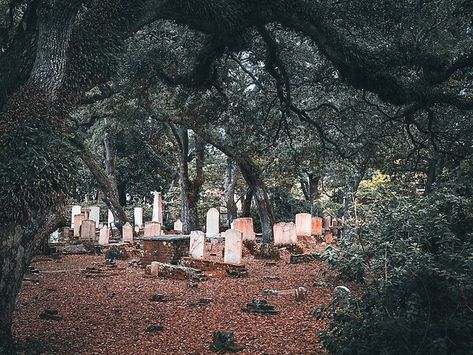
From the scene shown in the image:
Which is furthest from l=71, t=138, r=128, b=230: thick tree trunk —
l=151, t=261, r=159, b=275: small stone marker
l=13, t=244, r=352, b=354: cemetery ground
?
l=151, t=261, r=159, b=275: small stone marker

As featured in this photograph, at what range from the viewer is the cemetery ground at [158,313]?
18.7 feet

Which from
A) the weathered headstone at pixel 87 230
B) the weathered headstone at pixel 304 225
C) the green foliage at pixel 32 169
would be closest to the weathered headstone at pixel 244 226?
the weathered headstone at pixel 304 225

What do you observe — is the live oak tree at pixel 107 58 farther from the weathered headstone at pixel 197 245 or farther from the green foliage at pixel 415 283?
the weathered headstone at pixel 197 245

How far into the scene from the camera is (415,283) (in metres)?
4.38

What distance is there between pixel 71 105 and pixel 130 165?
83.8 ft

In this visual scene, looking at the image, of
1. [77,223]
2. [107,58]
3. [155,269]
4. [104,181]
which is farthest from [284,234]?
[107,58]

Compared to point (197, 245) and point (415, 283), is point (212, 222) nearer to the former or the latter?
point (197, 245)

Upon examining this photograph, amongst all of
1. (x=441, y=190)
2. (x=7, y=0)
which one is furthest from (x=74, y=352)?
(x=7, y=0)

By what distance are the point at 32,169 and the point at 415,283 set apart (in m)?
4.08

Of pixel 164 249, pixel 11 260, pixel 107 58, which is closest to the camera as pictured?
pixel 11 260

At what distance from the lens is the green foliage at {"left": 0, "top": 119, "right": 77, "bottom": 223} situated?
4863mm

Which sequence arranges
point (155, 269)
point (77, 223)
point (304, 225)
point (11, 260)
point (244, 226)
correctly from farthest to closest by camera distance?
point (77, 223)
point (304, 225)
point (244, 226)
point (155, 269)
point (11, 260)

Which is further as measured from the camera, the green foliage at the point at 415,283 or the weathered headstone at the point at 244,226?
the weathered headstone at the point at 244,226

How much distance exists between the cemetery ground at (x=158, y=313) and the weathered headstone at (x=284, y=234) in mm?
3929
